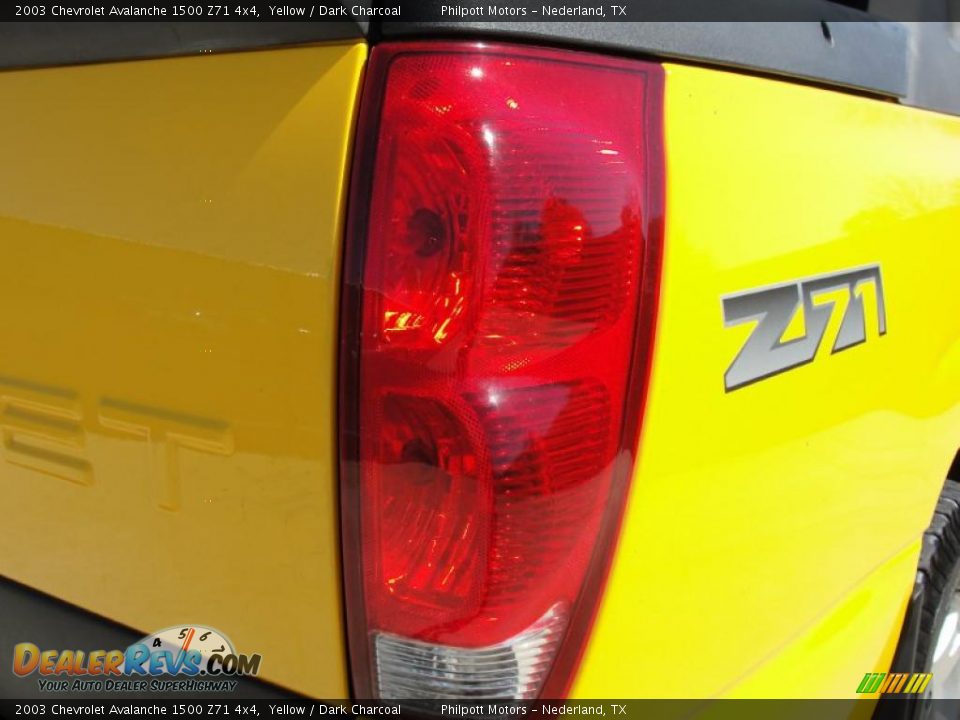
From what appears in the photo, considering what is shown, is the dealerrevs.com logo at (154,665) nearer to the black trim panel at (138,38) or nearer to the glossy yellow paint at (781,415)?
the glossy yellow paint at (781,415)

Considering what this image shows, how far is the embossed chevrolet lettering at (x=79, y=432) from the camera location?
1.10 meters

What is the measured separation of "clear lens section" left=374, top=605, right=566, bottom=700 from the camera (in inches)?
42.3

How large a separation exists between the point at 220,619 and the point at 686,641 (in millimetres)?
581

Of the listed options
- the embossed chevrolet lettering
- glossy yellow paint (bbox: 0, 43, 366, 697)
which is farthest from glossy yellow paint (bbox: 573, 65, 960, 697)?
the embossed chevrolet lettering

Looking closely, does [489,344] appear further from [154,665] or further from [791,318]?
[154,665]

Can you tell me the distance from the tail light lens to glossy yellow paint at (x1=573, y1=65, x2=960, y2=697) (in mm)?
57

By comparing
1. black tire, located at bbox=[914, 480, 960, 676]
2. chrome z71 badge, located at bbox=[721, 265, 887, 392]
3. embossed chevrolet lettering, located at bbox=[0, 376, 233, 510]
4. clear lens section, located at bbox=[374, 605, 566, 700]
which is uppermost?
chrome z71 badge, located at bbox=[721, 265, 887, 392]

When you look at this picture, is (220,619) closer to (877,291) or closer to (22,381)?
(22,381)

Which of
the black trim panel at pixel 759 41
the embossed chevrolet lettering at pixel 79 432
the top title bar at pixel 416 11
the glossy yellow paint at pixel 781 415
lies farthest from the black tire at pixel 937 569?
the embossed chevrolet lettering at pixel 79 432

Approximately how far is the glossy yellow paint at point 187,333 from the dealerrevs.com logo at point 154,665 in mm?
29

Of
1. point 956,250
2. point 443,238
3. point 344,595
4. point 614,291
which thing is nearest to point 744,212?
point 614,291

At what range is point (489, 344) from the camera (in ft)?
3.29

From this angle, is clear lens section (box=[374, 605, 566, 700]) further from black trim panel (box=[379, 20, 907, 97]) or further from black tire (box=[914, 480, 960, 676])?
black tire (box=[914, 480, 960, 676])

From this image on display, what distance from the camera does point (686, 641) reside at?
1.23 m
